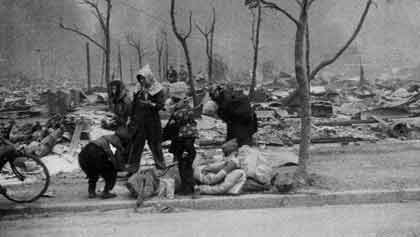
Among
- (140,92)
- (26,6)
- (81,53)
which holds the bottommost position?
(140,92)

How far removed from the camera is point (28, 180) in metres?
6.18

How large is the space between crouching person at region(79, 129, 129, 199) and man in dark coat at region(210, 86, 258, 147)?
5.23 ft

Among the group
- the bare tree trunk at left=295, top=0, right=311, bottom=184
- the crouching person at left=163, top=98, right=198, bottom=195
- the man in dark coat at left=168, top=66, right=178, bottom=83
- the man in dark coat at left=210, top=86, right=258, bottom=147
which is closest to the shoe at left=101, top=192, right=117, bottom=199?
the crouching person at left=163, top=98, right=198, bottom=195

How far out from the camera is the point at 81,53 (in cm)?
6600

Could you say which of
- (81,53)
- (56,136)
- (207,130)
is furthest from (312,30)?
(56,136)

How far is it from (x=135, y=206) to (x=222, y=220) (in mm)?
1147

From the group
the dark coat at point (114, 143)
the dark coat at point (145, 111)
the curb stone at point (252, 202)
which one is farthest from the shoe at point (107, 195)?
the dark coat at point (145, 111)

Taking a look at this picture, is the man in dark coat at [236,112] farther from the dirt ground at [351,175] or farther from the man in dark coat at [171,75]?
the man in dark coat at [171,75]

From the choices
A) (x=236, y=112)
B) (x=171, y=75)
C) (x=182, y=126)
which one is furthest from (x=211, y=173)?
(x=171, y=75)

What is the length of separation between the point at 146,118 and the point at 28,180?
5.89 ft

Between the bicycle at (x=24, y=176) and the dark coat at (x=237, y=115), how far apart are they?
8.32 feet

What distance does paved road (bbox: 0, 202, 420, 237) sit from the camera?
4.36 metres

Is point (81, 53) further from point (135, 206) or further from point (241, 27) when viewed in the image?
point (135, 206)

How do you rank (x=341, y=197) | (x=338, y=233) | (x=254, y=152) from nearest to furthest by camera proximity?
(x=338, y=233) → (x=341, y=197) → (x=254, y=152)
